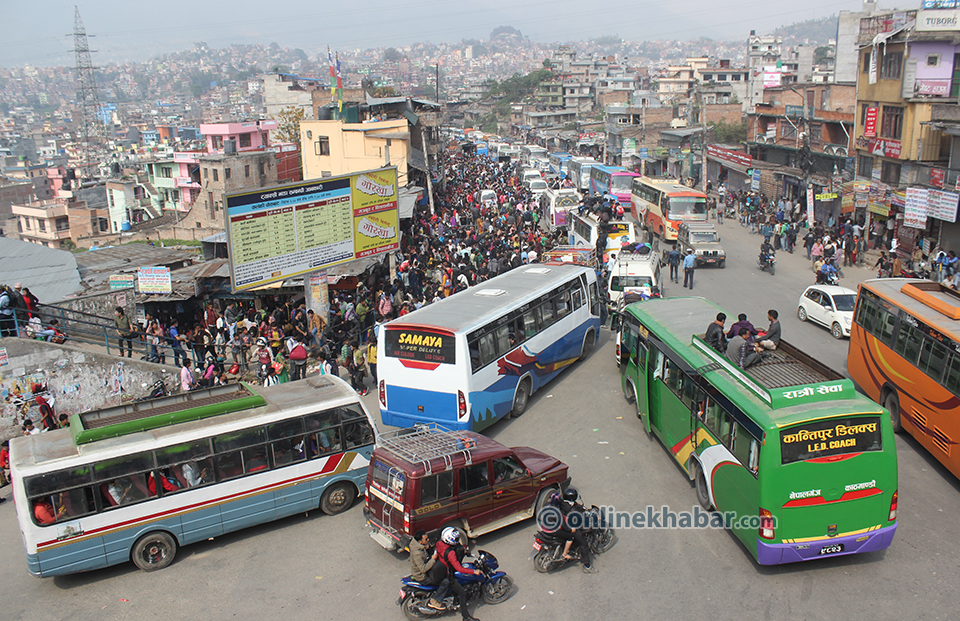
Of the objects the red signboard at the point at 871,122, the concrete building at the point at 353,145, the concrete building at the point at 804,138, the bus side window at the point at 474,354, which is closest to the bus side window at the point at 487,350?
the bus side window at the point at 474,354

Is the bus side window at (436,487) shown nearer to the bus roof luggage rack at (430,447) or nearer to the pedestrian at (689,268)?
the bus roof luggage rack at (430,447)

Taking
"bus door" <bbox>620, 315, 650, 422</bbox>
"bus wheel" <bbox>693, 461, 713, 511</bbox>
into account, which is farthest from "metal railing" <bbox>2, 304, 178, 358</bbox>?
"bus wheel" <bbox>693, 461, 713, 511</bbox>

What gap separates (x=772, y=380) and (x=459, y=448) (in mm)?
4163

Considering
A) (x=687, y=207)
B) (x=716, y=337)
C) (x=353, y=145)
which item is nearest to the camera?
(x=716, y=337)

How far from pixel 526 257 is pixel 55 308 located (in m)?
14.5

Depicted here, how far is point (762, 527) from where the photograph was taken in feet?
27.0

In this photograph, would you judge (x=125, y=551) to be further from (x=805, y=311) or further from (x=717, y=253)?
(x=717, y=253)

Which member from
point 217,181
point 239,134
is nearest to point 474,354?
point 217,181

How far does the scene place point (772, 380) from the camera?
9.29 metres

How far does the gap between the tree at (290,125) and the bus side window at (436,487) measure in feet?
199

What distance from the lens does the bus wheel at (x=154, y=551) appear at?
372 inches

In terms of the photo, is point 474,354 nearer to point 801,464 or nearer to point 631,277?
point 801,464

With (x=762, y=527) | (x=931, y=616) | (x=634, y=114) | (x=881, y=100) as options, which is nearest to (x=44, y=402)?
(x=762, y=527)

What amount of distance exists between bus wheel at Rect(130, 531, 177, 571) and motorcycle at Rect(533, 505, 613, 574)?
4889mm
